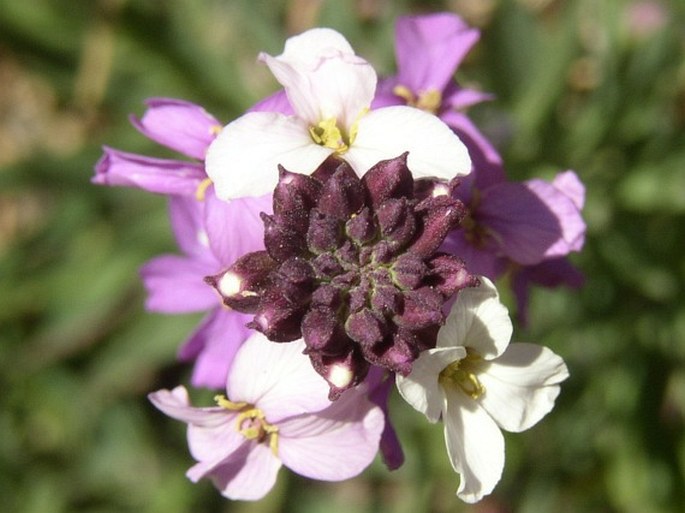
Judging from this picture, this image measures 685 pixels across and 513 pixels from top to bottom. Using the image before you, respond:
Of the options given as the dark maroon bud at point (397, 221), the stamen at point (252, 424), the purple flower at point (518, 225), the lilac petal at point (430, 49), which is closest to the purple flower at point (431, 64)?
the lilac petal at point (430, 49)

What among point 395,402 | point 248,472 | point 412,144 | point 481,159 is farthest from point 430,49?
point 395,402

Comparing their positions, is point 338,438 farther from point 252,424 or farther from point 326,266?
point 326,266

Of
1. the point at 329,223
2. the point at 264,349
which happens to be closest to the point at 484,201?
the point at 329,223

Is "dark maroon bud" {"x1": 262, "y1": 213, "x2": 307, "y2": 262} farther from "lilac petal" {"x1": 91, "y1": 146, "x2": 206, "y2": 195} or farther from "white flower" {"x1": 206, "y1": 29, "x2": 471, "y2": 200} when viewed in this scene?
"lilac petal" {"x1": 91, "y1": 146, "x2": 206, "y2": 195}

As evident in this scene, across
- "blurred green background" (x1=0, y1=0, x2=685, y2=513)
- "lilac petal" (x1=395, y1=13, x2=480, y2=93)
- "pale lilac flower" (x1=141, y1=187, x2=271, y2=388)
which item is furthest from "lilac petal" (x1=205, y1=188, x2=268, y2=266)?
"blurred green background" (x1=0, y1=0, x2=685, y2=513)

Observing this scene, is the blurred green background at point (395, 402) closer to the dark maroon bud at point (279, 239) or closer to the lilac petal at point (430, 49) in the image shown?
the lilac petal at point (430, 49)
